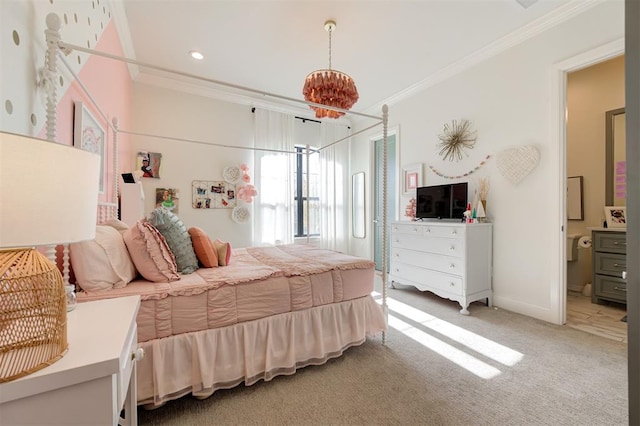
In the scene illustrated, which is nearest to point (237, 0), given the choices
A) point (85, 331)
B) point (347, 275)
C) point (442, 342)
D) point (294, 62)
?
point (294, 62)

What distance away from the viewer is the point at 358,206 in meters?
5.04

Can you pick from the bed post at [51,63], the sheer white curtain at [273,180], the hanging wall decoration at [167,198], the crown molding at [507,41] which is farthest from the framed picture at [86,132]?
the crown molding at [507,41]

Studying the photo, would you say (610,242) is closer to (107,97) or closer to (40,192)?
→ (40,192)

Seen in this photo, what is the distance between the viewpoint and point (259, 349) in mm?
1653

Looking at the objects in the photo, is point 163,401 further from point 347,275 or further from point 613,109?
point 613,109

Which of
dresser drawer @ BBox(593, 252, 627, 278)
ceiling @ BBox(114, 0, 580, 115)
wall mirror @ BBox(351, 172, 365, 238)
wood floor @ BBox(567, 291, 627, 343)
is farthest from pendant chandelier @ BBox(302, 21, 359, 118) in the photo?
dresser drawer @ BBox(593, 252, 627, 278)

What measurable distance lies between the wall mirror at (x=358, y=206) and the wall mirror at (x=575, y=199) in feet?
9.61

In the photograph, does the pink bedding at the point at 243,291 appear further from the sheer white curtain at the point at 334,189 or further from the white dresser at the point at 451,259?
the sheer white curtain at the point at 334,189

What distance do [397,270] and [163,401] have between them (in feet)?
9.61

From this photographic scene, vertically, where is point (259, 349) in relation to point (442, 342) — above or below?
above

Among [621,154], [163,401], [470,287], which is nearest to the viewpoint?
[163,401]

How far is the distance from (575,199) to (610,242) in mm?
833

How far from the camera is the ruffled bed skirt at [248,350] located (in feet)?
4.50

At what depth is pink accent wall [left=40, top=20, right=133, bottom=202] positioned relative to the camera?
5.28 ft
